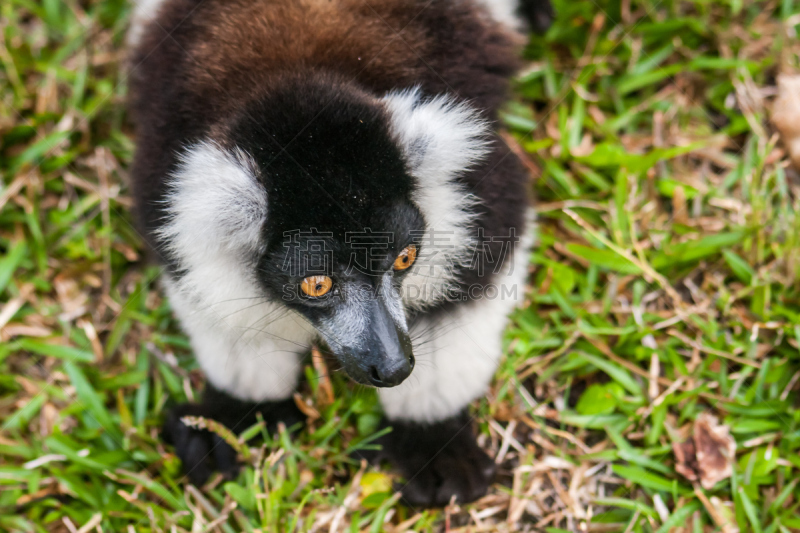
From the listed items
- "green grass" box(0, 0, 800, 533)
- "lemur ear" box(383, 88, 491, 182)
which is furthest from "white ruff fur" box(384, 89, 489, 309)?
"green grass" box(0, 0, 800, 533)

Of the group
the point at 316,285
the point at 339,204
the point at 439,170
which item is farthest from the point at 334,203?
the point at 439,170

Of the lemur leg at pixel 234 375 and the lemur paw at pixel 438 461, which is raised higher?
the lemur leg at pixel 234 375

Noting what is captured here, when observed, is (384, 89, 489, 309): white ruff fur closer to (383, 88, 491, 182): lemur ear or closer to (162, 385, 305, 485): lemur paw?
(383, 88, 491, 182): lemur ear

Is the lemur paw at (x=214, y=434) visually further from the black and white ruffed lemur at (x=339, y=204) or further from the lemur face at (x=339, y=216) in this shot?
the lemur face at (x=339, y=216)

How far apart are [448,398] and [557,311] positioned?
90cm

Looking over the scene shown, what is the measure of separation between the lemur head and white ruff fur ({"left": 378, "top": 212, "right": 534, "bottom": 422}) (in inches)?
14.0

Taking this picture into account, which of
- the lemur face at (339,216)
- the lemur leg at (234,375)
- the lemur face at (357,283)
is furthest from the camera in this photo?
the lemur leg at (234,375)

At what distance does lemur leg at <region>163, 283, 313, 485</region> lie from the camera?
2.88m

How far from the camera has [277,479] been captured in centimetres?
303

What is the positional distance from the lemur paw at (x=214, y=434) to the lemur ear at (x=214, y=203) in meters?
1.01

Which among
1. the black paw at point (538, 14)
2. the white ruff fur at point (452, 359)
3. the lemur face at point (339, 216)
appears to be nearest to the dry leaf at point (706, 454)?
the white ruff fur at point (452, 359)

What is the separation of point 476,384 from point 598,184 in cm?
147

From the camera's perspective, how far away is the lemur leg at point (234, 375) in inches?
113

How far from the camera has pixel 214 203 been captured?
2348mm
